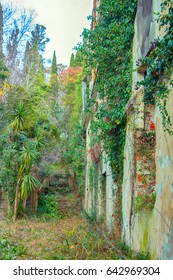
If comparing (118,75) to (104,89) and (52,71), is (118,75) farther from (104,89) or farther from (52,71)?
(52,71)

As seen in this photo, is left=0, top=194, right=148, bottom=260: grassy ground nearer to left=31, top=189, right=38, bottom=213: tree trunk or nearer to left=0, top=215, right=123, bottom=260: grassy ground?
left=0, top=215, right=123, bottom=260: grassy ground

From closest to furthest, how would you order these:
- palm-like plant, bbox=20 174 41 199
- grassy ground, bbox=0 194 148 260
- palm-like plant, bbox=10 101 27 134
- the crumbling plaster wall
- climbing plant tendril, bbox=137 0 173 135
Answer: climbing plant tendril, bbox=137 0 173 135 → the crumbling plaster wall → grassy ground, bbox=0 194 148 260 → palm-like plant, bbox=20 174 41 199 → palm-like plant, bbox=10 101 27 134

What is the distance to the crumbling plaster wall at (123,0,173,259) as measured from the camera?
388 centimetres

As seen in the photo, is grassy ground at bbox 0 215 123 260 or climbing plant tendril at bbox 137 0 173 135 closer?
climbing plant tendril at bbox 137 0 173 135

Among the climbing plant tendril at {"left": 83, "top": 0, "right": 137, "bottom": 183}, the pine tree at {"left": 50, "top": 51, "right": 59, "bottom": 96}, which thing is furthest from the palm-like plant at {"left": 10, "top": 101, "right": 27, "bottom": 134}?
the pine tree at {"left": 50, "top": 51, "right": 59, "bottom": 96}

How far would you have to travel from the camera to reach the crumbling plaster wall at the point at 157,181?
3885mm

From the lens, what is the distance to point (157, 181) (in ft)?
14.7

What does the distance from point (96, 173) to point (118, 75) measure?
530 centimetres

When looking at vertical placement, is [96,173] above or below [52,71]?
below

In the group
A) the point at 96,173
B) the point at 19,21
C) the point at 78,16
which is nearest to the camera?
the point at 96,173

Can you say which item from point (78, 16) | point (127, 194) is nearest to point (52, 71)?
point (78, 16)

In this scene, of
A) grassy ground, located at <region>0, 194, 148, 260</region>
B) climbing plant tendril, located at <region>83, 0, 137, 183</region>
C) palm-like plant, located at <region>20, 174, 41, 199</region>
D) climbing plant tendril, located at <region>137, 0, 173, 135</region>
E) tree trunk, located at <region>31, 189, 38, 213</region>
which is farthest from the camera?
tree trunk, located at <region>31, 189, 38, 213</region>

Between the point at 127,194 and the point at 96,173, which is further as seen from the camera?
the point at 96,173

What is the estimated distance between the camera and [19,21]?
1019 inches
